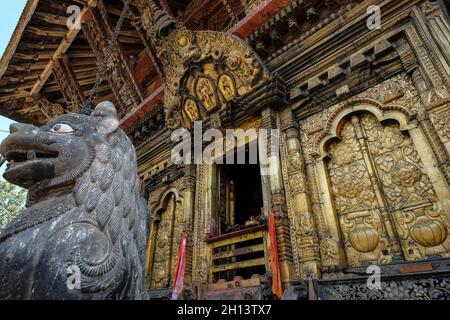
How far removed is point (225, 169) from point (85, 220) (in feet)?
12.9

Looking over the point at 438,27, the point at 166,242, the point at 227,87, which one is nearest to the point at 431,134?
Result: the point at 438,27

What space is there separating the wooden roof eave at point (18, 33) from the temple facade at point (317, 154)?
11.7ft

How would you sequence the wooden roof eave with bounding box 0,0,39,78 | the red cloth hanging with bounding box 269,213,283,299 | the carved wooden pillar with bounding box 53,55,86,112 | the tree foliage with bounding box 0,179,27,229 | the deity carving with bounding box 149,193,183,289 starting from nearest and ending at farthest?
the red cloth hanging with bounding box 269,213,283,299
the deity carving with bounding box 149,193,183,289
the wooden roof eave with bounding box 0,0,39,78
the carved wooden pillar with bounding box 53,55,86,112
the tree foliage with bounding box 0,179,27,229

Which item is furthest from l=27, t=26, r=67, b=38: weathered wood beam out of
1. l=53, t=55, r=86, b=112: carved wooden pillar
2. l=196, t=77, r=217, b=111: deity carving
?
l=196, t=77, r=217, b=111: deity carving

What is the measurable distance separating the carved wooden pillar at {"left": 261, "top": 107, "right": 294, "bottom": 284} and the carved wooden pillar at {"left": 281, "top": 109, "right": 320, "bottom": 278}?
0.10 meters

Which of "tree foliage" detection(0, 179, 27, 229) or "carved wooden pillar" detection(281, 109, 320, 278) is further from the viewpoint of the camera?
"tree foliage" detection(0, 179, 27, 229)

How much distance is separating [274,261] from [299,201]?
89 centimetres

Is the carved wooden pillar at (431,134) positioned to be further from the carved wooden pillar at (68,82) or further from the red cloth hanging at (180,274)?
the carved wooden pillar at (68,82)

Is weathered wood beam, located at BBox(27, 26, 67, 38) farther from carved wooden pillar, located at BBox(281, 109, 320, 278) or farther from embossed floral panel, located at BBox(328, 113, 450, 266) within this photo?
embossed floral panel, located at BBox(328, 113, 450, 266)

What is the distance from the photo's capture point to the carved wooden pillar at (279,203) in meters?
3.31

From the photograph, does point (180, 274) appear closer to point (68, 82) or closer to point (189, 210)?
point (189, 210)

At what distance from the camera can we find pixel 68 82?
29.9 feet

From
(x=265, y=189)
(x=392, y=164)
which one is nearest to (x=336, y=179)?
(x=392, y=164)

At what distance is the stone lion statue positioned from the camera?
4.40ft
